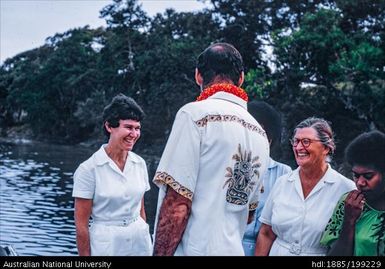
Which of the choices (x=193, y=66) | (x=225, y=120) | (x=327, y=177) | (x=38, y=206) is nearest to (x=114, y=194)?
(x=225, y=120)

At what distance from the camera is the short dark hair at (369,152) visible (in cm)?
289

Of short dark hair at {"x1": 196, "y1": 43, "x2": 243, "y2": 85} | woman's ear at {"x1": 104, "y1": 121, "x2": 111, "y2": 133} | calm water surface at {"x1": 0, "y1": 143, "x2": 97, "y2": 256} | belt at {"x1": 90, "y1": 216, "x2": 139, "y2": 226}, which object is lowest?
calm water surface at {"x1": 0, "y1": 143, "x2": 97, "y2": 256}

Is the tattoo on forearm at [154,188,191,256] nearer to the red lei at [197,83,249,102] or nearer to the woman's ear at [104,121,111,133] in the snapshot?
the red lei at [197,83,249,102]

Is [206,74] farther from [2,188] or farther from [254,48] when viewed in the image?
[254,48]

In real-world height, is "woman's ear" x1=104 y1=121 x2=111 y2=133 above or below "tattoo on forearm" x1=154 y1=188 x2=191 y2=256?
above

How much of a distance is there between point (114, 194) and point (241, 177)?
35.9 inches

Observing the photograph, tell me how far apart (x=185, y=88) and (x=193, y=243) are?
33103mm

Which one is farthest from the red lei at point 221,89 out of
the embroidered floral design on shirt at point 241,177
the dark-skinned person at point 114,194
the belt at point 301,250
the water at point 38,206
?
the water at point 38,206

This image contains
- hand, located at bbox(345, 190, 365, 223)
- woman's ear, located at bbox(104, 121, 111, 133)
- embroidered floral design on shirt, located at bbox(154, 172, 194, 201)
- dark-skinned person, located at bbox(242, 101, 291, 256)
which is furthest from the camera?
dark-skinned person, located at bbox(242, 101, 291, 256)

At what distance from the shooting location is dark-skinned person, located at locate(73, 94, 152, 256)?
323cm

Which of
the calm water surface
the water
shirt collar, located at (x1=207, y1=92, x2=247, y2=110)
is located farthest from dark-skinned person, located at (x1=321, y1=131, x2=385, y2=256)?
the water

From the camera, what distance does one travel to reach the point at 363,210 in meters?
2.84

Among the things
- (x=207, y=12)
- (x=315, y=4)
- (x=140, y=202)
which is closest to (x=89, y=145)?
(x=207, y=12)

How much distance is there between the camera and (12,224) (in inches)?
550
